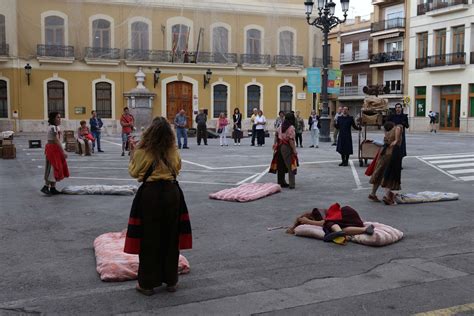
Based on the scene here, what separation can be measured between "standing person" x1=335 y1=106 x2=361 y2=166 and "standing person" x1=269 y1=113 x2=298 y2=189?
439 centimetres

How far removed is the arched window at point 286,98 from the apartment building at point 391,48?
13.4 metres

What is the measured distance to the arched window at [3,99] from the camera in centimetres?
3447

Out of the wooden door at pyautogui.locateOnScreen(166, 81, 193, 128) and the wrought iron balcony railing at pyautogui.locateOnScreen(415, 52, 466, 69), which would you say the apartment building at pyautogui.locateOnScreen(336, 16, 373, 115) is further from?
the wooden door at pyautogui.locateOnScreen(166, 81, 193, 128)

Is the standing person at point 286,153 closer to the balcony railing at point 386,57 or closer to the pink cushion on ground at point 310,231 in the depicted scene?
the pink cushion on ground at point 310,231

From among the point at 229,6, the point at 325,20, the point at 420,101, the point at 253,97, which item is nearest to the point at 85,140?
the point at 325,20

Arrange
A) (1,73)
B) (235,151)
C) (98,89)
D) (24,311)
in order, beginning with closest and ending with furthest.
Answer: (24,311) → (235,151) → (1,73) → (98,89)

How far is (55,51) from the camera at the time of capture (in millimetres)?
35000

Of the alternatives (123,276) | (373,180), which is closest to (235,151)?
(373,180)

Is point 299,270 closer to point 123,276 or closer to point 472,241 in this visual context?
point 123,276

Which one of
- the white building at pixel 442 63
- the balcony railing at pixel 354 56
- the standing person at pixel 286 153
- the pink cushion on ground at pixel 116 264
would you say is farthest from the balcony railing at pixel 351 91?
the pink cushion on ground at pixel 116 264

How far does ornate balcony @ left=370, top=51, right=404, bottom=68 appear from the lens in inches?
2007

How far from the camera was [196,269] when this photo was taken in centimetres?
596

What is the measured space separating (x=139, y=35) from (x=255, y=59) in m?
8.16

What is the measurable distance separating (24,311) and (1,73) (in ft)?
107
